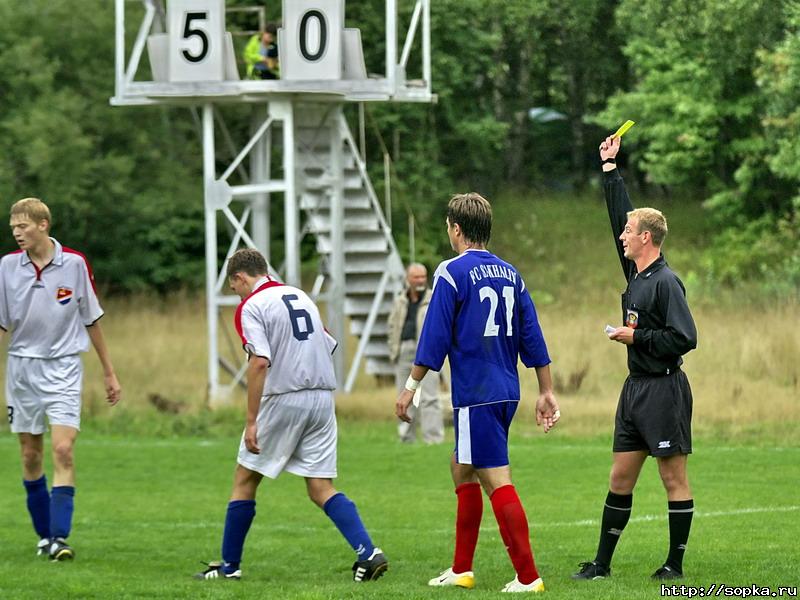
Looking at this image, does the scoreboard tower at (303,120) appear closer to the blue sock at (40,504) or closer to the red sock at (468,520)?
the blue sock at (40,504)

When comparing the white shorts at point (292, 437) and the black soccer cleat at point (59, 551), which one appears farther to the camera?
the black soccer cleat at point (59, 551)

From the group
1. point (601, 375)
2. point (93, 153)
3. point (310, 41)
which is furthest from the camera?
point (93, 153)

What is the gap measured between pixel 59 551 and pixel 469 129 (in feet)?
118

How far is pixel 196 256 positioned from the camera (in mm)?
46344

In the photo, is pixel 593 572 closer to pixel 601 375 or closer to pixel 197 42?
pixel 197 42

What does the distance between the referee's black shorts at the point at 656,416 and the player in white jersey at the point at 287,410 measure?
5.57ft

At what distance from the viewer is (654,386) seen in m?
9.62

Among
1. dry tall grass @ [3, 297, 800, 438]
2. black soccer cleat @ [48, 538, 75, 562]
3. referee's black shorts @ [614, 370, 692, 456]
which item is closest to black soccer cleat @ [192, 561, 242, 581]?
black soccer cleat @ [48, 538, 75, 562]

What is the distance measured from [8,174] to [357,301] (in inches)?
453

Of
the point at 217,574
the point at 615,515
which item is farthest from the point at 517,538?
the point at 217,574

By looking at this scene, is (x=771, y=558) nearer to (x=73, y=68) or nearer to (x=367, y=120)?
(x=73, y=68)

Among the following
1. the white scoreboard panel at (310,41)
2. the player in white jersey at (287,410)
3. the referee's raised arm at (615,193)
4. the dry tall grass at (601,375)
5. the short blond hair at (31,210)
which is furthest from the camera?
the white scoreboard panel at (310,41)

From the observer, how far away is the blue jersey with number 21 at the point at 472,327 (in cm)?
941

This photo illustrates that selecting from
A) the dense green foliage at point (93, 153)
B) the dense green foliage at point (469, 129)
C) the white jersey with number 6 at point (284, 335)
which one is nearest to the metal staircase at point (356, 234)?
the dense green foliage at point (469, 129)
